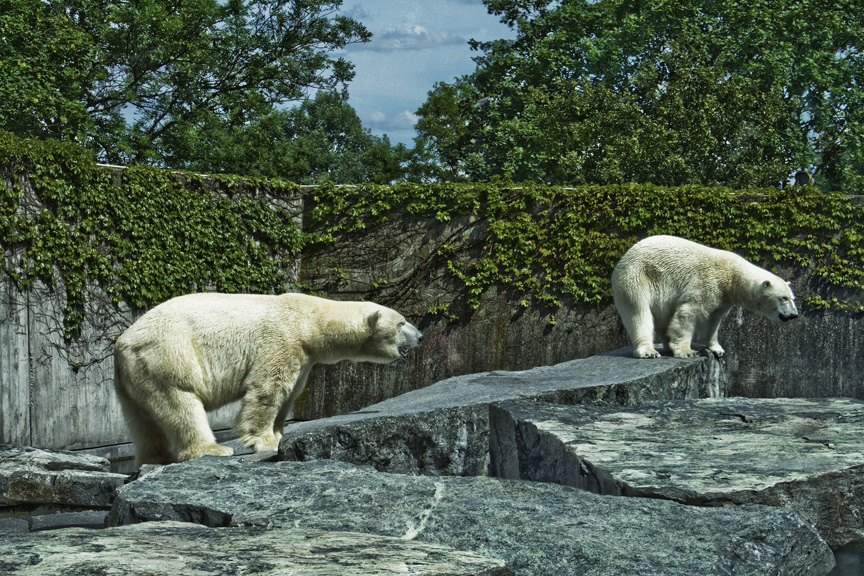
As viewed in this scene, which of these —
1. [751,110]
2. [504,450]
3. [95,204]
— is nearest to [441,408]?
[504,450]

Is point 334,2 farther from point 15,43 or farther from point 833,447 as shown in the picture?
point 833,447

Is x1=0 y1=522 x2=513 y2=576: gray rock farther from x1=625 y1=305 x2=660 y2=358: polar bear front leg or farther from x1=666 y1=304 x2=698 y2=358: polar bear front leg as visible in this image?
x1=666 y1=304 x2=698 y2=358: polar bear front leg

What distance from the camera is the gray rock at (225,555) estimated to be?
8.13ft

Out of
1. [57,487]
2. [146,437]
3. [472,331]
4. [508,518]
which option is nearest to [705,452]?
[508,518]

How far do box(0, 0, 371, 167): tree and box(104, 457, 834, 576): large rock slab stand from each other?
12.2 meters

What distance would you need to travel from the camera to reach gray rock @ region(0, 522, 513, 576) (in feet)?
8.13

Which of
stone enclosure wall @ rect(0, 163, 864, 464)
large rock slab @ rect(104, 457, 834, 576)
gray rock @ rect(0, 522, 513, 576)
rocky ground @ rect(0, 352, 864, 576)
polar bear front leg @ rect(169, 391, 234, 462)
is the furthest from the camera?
stone enclosure wall @ rect(0, 163, 864, 464)

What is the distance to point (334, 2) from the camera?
23906 millimetres

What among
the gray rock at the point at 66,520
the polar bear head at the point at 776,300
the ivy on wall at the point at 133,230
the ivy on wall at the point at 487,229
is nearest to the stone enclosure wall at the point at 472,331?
the ivy on wall at the point at 487,229

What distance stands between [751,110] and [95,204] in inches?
523

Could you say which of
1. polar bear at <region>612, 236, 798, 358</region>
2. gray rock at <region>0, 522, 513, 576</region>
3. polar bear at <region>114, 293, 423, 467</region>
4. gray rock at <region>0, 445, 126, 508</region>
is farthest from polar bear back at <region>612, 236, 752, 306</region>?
gray rock at <region>0, 522, 513, 576</region>

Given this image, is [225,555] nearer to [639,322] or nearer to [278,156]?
[639,322]

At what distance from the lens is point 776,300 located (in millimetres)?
8648

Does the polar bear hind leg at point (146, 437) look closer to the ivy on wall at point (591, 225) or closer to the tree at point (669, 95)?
the ivy on wall at point (591, 225)
